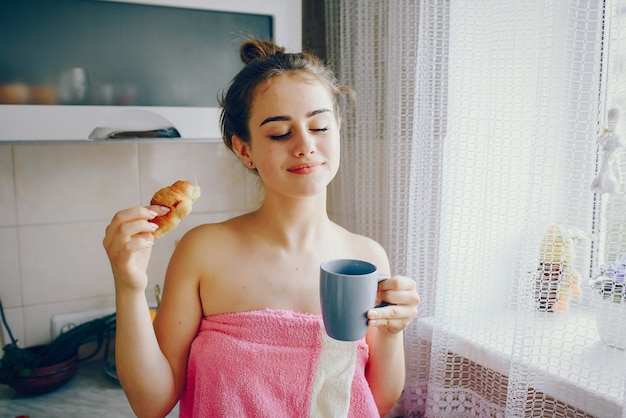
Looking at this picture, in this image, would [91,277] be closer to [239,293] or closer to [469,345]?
[239,293]

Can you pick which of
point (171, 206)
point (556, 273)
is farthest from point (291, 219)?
point (556, 273)

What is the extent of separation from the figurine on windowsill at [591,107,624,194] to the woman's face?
48 centimetres

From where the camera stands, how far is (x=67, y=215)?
1.50 m

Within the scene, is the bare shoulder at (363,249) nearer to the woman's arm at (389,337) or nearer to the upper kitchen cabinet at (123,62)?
the woman's arm at (389,337)

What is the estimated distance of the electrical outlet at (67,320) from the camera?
1.52m

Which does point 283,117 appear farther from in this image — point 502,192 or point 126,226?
point 502,192

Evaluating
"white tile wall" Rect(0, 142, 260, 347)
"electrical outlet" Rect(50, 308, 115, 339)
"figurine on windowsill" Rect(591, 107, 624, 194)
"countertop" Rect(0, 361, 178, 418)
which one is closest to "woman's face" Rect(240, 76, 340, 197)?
"figurine on windowsill" Rect(591, 107, 624, 194)

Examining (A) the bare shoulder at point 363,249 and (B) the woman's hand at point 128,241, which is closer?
(B) the woman's hand at point 128,241

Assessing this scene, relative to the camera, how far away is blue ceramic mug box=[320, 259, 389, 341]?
0.76 meters

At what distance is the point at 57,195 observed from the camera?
149 centimetres

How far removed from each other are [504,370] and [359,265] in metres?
0.48

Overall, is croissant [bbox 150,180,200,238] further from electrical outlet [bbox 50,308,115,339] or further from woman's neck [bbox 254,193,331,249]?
electrical outlet [bbox 50,308,115,339]

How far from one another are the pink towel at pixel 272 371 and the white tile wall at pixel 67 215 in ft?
2.35

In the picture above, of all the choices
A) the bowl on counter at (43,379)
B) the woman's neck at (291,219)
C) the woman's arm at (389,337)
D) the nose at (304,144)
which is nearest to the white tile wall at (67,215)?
the bowl on counter at (43,379)
